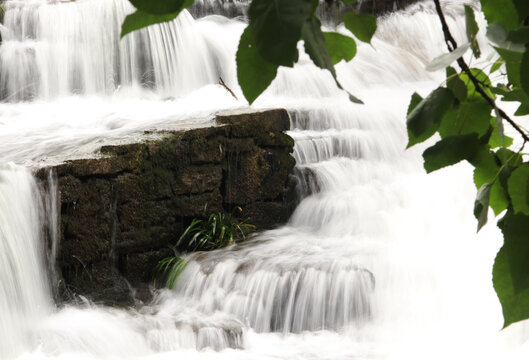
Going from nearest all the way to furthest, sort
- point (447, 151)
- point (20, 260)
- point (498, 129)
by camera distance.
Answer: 1. point (498, 129)
2. point (447, 151)
3. point (20, 260)

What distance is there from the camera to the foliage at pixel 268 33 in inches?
17.7

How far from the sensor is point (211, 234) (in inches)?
222

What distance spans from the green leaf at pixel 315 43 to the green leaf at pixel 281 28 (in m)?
0.05

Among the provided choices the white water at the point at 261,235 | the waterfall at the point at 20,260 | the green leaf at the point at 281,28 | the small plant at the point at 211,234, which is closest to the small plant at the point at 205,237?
the small plant at the point at 211,234

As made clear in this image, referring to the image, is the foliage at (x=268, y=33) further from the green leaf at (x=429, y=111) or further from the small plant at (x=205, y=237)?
the small plant at (x=205, y=237)

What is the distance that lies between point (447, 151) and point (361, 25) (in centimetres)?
15

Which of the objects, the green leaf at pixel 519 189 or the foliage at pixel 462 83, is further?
the green leaf at pixel 519 189

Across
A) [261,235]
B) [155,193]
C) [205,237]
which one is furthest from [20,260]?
[261,235]

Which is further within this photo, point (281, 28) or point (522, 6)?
point (522, 6)

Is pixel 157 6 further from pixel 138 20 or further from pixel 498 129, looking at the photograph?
pixel 498 129

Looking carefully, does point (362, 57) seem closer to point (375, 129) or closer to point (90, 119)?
point (375, 129)

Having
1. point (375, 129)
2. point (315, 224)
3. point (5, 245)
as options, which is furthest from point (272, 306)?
point (375, 129)

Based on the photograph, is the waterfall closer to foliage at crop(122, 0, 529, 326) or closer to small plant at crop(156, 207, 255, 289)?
small plant at crop(156, 207, 255, 289)

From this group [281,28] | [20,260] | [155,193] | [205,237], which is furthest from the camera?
[205,237]
